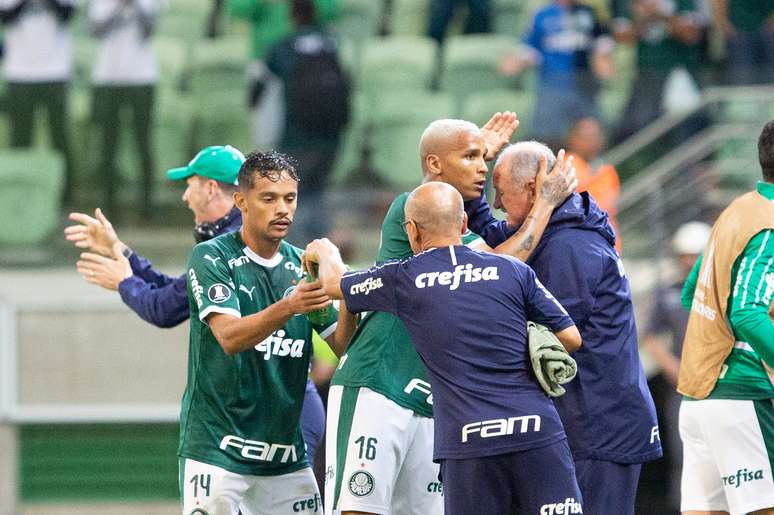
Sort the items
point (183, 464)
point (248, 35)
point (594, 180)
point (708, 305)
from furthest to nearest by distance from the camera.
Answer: point (248, 35) → point (594, 180) → point (708, 305) → point (183, 464)

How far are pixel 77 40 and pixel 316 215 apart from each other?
275 centimetres

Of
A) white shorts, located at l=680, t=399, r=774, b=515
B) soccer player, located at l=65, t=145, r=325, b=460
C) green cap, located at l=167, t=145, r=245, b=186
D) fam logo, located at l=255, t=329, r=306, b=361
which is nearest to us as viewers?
fam logo, located at l=255, t=329, r=306, b=361

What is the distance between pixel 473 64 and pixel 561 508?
24.8 feet

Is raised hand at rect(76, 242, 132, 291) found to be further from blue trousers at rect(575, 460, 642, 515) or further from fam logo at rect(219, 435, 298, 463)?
blue trousers at rect(575, 460, 642, 515)

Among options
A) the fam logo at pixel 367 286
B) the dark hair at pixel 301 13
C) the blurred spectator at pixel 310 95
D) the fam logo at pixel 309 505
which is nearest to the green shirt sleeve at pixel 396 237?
the fam logo at pixel 367 286

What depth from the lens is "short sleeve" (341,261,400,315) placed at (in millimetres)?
5879

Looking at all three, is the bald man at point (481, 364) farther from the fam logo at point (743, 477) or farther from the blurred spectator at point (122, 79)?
the blurred spectator at point (122, 79)

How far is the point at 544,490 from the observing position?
5.72 metres

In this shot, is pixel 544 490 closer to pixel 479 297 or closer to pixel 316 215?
pixel 479 297

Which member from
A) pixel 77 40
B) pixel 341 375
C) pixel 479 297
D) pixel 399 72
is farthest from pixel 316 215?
pixel 479 297

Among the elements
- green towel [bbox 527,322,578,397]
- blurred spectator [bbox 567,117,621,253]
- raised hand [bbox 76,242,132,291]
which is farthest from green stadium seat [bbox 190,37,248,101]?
green towel [bbox 527,322,578,397]

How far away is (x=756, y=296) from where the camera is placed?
6.61 m

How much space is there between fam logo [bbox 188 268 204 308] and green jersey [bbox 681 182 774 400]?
7.70ft

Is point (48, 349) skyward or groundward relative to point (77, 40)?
groundward
